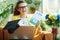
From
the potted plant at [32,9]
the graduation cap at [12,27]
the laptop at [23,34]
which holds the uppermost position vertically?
the graduation cap at [12,27]

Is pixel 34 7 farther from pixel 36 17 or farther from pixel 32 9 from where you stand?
pixel 36 17

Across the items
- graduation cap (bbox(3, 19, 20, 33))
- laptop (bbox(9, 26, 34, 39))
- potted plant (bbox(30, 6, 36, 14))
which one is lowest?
potted plant (bbox(30, 6, 36, 14))

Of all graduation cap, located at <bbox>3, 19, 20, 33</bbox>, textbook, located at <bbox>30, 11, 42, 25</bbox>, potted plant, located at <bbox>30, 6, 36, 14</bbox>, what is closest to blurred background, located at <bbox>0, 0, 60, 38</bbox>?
potted plant, located at <bbox>30, 6, 36, 14</bbox>

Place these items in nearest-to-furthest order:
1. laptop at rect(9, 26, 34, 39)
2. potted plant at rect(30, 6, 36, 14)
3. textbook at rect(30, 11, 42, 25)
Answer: laptop at rect(9, 26, 34, 39) < textbook at rect(30, 11, 42, 25) < potted plant at rect(30, 6, 36, 14)

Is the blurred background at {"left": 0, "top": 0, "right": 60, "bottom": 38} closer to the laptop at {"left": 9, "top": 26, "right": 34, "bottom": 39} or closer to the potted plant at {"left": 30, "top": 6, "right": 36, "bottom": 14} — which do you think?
the potted plant at {"left": 30, "top": 6, "right": 36, "bottom": 14}

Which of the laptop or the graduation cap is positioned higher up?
the graduation cap

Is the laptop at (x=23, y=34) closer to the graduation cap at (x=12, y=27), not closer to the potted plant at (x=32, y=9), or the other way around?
the graduation cap at (x=12, y=27)

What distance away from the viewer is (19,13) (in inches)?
76.3

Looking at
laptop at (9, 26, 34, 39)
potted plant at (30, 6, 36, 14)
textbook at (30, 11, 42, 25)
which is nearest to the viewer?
laptop at (9, 26, 34, 39)

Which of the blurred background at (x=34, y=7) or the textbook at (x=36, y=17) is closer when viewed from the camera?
the textbook at (x=36, y=17)

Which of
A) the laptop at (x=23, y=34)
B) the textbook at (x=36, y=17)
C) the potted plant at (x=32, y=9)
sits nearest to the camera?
the laptop at (x=23, y=34)

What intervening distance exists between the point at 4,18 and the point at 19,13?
1.72ft

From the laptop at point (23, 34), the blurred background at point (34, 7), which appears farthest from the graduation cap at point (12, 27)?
the blurred background at point (34, 7)

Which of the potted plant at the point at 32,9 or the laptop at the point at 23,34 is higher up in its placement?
the laptop at the point at 23,34
